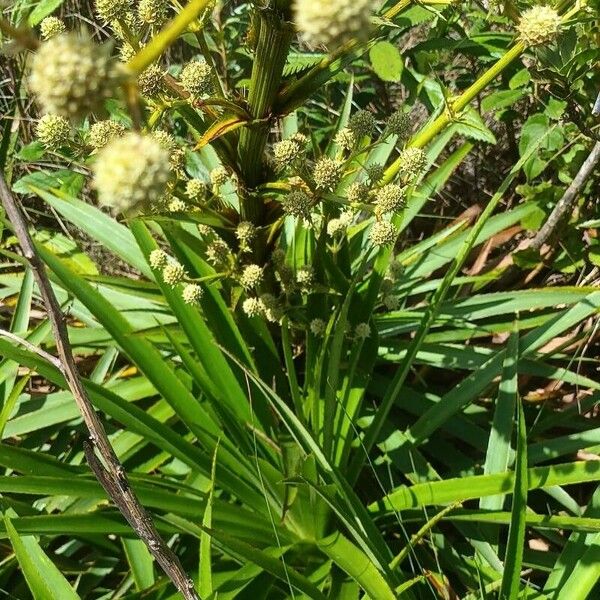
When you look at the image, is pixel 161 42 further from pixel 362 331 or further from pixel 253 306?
pixel 362 331

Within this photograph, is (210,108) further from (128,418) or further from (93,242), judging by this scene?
(93,242)

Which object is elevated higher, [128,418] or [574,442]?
[128,418]

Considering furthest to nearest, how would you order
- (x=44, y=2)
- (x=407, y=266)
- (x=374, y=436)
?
(x=407, y=266), (x=374, y=436), (x=44, y=2)

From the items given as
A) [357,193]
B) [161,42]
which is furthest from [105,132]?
[161,42]

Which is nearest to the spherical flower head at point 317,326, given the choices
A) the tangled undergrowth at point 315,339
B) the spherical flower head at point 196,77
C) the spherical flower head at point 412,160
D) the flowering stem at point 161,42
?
the tangled undergrowth at point 315,339

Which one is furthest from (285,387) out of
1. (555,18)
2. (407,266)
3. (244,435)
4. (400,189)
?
(555,18)

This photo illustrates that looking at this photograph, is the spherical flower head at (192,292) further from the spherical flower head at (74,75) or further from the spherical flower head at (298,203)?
the spherical flower head at (74,75)

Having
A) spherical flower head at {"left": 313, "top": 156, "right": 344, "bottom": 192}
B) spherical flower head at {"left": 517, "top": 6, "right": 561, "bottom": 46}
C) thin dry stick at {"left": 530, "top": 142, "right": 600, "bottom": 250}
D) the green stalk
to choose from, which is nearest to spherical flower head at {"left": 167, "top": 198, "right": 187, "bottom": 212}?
the green stalk
